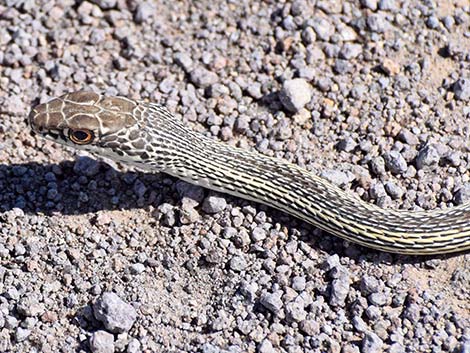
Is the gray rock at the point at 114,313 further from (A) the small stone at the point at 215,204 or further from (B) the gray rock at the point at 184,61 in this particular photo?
(B) the gray rock at the point at 184,61

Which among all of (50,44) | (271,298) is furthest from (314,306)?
(50,44)

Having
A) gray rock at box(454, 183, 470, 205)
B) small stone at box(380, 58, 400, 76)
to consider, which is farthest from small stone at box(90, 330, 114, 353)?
small stone at box(380, 58, 400, 76)

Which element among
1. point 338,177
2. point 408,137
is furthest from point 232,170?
point 408,137

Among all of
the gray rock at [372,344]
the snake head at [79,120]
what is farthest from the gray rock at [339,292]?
the snake head at [79,120]

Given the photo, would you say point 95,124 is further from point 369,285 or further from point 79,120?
point 369,285

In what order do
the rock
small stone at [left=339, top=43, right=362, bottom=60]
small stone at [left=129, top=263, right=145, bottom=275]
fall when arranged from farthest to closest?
small stone at [left=339, top=43, right=362, bottom=60], the rock, small stone at [left=129, top=263, right=145, bottom=275]

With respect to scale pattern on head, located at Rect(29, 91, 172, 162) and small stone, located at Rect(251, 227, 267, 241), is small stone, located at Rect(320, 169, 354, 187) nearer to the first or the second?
small stone, located at Rect(251, 227, 267, 241)

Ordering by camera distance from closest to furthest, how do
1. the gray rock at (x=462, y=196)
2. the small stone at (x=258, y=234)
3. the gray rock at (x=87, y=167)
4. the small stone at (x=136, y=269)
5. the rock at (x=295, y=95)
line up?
the small stone at (x=136, y=269)
the small stone at (x=258, y=234)
the gray rock at (x=462, y=196)
the gray rock at (x=87, y=167)
the rock at (x=295, y=95)
